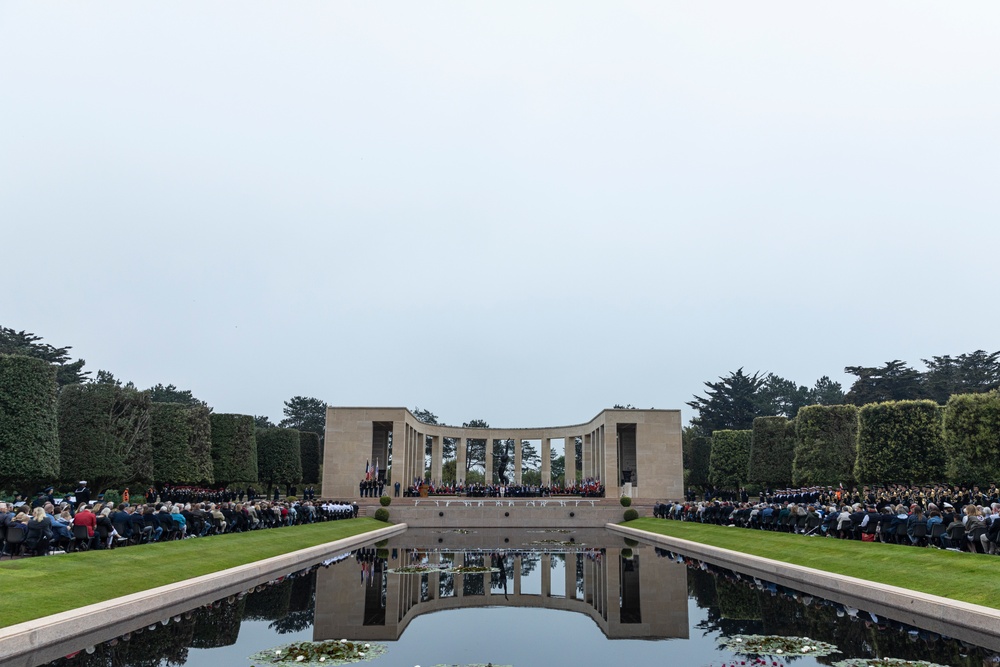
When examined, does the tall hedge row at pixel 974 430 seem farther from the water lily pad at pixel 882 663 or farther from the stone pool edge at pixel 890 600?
the water lily pad at pixel 882 663

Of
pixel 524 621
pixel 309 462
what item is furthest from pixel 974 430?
pixel 309 462

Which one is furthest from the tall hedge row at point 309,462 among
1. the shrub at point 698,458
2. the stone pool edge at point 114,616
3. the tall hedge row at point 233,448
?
the stone pool edge at point 114,616

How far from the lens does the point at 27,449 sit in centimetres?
3241

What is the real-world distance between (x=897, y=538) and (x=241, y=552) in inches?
695

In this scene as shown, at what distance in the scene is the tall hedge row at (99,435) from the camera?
37.8 m

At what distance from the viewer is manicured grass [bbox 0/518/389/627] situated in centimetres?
1133

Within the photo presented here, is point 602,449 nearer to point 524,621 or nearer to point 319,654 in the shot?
point 524,621

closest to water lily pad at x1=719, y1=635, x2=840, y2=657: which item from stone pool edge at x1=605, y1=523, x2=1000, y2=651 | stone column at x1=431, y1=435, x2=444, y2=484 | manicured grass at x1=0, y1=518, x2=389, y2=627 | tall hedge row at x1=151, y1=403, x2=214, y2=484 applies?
stone pool edge at x1=605, y1=523, x2=1000, y2=651

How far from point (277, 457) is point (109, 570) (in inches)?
1792

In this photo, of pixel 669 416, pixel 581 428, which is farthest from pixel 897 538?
pixel 581 428

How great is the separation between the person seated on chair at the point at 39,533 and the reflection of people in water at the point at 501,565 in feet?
33.8

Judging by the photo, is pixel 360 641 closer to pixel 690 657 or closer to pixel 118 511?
pixel 690 657

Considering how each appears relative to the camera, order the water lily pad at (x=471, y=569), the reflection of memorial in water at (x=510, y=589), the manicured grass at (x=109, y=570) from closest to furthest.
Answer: the manicured grass at (x=109, y=570) < the reflection of memorial in water at (x=510, y=589) < the water lily pad at (x=471, y=569)

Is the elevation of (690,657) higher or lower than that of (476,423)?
lower
